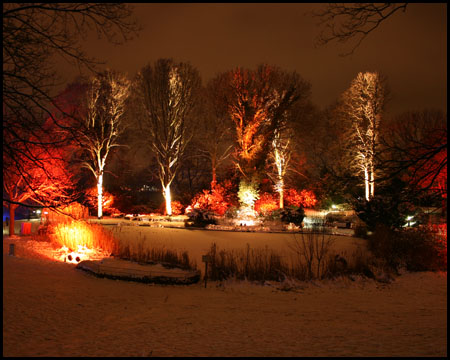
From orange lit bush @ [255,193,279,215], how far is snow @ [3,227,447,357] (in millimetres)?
13435

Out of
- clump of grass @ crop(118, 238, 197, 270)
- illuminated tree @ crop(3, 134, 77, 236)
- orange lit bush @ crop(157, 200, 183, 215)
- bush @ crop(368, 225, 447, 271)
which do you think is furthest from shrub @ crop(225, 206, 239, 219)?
bush @ crop(368, 225, 447, 271)

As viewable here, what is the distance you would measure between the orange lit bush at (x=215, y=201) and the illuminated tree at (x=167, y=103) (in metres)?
2.28

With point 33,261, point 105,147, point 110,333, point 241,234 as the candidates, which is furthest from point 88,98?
point 110,333

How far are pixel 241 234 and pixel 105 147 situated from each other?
47.7ft

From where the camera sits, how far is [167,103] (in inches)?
1031

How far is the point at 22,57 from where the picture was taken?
578cm

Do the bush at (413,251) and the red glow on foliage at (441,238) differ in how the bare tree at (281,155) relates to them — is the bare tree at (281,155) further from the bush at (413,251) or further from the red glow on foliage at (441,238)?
the red glow on foliage at (441,238)

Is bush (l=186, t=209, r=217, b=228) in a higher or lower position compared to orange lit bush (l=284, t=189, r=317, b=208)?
lower

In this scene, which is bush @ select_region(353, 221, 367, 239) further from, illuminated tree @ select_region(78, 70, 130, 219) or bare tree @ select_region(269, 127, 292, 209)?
illuminated tree @ select_region(78, 70, 130, 219)

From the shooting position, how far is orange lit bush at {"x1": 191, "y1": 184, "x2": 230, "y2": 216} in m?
25.4

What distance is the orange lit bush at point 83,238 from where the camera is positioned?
515 inches

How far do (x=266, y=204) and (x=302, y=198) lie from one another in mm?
4160

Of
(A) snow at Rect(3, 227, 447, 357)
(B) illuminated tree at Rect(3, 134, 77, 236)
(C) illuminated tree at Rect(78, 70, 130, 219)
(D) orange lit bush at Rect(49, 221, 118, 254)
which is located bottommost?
(A) snow at Rect(3, 227, 447, 357)

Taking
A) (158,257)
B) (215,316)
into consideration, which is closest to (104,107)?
(158,257)
